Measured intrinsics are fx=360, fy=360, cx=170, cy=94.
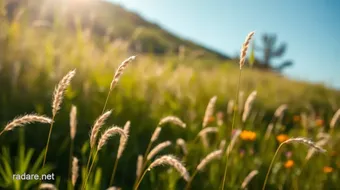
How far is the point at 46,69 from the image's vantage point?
12.2ft

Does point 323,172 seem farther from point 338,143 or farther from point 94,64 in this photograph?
point 94,64

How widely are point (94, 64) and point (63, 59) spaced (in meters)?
0.42

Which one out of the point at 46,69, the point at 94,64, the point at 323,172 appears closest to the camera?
the point at 323,172

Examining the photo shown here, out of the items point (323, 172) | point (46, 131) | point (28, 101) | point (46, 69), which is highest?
point (46, 69)

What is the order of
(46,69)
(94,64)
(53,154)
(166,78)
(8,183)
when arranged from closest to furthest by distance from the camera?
(8,183), (53,154), (46,69), (94,64), (166,78)

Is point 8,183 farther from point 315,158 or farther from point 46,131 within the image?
point 315,158

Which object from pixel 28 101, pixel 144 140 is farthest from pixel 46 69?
pixel 144 140

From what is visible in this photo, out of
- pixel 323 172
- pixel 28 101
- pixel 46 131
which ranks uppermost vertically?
pixel 28 101

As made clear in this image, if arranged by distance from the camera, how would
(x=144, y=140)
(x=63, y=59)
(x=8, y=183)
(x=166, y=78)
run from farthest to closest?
(x=166, y=78) < (x=63, y=59) < (x=144, y=140) < (x=8, y=183)

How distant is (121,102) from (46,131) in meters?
0.88

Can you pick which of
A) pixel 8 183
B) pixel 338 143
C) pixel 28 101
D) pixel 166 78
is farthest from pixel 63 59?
pixel 338 143

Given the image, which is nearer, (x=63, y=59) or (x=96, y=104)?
(x=96, y=104)

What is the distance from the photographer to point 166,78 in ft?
16.3

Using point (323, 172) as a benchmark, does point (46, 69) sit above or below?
above
